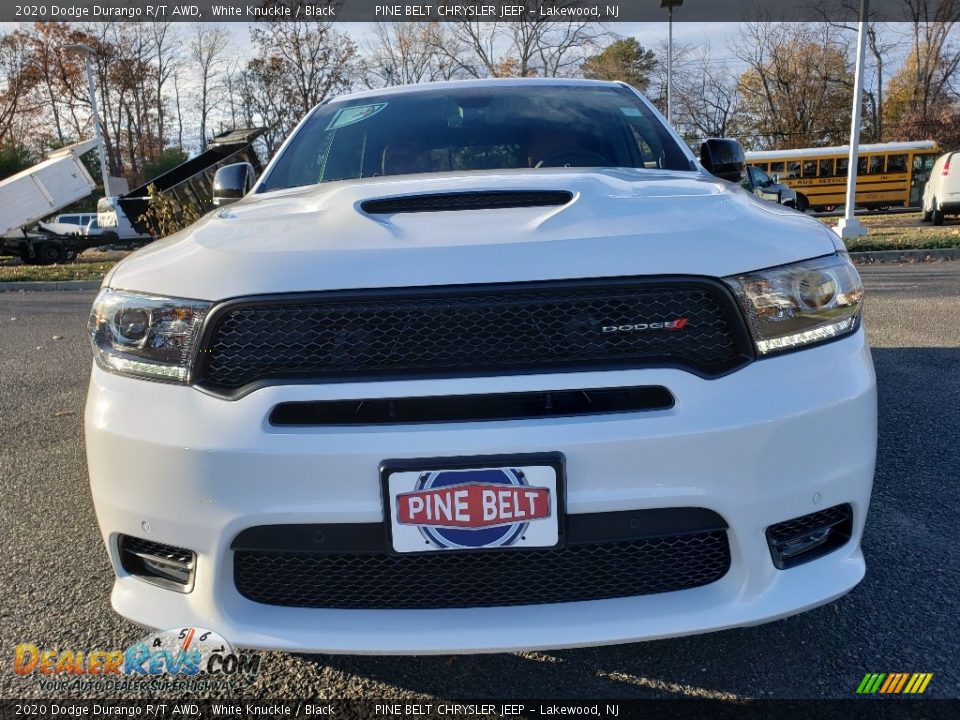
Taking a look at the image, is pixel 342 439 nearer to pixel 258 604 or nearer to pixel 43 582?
pixel 258 604

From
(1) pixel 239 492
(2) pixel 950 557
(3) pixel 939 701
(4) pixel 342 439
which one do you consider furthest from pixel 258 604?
(2) pixel 950 557

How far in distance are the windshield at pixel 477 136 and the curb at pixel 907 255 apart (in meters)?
8.56

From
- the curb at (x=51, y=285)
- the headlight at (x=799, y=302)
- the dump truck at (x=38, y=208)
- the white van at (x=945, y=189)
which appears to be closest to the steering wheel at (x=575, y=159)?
the headlight at (x=799, y=302)

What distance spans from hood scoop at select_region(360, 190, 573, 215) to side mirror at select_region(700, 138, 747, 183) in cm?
135

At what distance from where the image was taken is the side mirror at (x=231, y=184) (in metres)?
2.89

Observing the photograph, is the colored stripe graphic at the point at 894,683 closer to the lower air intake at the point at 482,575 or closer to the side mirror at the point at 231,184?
the lower air intake at the point at 482,575

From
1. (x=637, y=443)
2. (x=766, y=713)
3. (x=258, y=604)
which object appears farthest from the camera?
(x=766, y=713)

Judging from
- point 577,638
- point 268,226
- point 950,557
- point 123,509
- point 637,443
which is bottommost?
point 950,557

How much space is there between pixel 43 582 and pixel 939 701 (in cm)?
248

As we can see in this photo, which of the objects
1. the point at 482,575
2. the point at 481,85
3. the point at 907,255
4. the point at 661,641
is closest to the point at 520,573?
the point at 482,575

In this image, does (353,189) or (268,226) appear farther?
(353,189)

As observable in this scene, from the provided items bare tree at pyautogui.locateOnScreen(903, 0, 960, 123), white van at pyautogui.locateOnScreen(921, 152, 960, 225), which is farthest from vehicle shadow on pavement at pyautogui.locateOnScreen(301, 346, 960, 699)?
bare tree at pyautogui.locateOnScreen(903, 0, 960, 123)

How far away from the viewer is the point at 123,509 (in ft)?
5.14

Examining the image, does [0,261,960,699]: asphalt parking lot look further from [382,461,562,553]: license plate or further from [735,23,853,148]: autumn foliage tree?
[735,23,853,148]: autumn foliage tree
